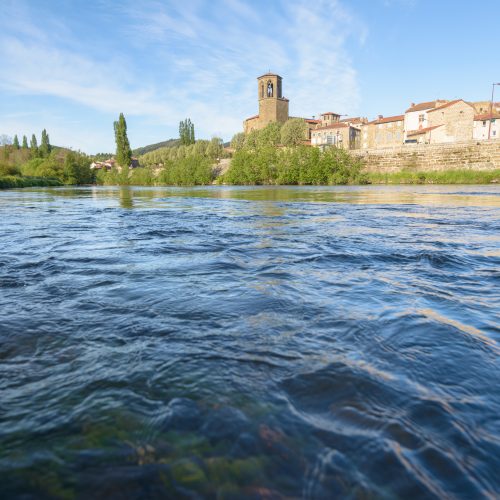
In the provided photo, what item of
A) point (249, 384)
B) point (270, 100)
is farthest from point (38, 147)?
point (249, 384)

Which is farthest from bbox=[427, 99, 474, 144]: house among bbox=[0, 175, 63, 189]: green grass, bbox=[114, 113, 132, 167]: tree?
bbox=[0, 175, 63, 189]: green grass

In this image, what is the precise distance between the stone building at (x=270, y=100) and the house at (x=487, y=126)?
49151 millimetres

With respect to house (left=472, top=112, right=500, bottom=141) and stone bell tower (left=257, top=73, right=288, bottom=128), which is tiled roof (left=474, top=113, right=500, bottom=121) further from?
stone bell tower (left=257, top=73, right=288, bottom=128)

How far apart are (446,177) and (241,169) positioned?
30.0 meters

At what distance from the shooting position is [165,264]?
202 inches

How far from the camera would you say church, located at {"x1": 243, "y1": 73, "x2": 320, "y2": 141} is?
10381 cm

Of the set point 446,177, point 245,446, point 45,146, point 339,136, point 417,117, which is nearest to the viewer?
point 245,446

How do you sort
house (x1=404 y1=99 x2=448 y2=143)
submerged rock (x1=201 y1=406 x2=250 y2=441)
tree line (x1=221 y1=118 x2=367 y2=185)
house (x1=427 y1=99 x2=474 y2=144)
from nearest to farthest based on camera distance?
submerged rock (x1=201 y1=406 x2=250 y2=441) < tree line (x1=221 y1=118 x2=367 y2=185) < house (x1=427 y1=99 x2=474 y2=144) < house (x1=404 y1=99 x2=448 y2=143)

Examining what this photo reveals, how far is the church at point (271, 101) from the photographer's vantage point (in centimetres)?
10381

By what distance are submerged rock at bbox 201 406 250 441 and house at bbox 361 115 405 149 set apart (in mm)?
83962

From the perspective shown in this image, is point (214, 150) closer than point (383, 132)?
No

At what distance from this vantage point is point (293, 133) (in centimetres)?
8644

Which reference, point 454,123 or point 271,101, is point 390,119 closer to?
point 454,123

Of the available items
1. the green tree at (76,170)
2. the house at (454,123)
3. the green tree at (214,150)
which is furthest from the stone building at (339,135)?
the green tree at (76,170)
